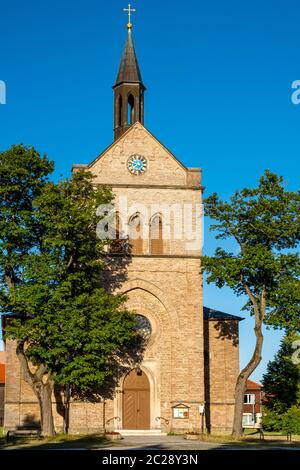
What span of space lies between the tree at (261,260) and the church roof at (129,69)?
10565 mm

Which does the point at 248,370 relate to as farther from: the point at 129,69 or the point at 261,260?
the point at 129,69

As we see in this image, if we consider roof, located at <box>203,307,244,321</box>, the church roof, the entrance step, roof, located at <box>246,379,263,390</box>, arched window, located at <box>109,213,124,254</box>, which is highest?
the church roof

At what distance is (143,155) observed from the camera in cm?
4528

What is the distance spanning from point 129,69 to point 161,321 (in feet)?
54.0

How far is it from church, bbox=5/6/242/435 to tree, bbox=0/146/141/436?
136 inches

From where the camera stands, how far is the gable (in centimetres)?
4478

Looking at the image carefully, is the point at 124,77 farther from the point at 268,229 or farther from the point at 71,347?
the point at 71,347

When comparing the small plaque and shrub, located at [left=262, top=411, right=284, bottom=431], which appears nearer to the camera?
the small plaque

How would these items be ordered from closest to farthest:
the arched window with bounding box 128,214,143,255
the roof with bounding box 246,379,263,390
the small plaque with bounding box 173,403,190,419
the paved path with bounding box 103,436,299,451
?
the paved path with bounding box 103,436,299,451 → the small plaque with bounding box 173,403,190,419 → the arched window with bounding box 128,214,143,255 → the roof with bounding box 246,379,263,390

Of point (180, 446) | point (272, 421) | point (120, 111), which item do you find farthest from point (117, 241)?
point (180, 446)

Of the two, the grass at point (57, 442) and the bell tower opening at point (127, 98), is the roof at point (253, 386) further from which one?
the grass at point (57, 442)

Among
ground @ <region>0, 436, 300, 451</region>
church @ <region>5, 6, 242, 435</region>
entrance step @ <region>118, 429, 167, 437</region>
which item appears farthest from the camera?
church @ <region>5, 6, 242, 435</region>

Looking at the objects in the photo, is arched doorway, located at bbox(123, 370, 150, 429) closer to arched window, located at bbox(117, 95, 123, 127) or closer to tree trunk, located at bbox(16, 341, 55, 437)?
tree trunk, located at bbox(16, 341, 55, 437)

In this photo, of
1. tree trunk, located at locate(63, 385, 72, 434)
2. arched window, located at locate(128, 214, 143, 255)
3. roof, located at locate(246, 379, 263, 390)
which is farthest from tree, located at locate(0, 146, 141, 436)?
roof, located at locate(246, 379, 263, 390)
